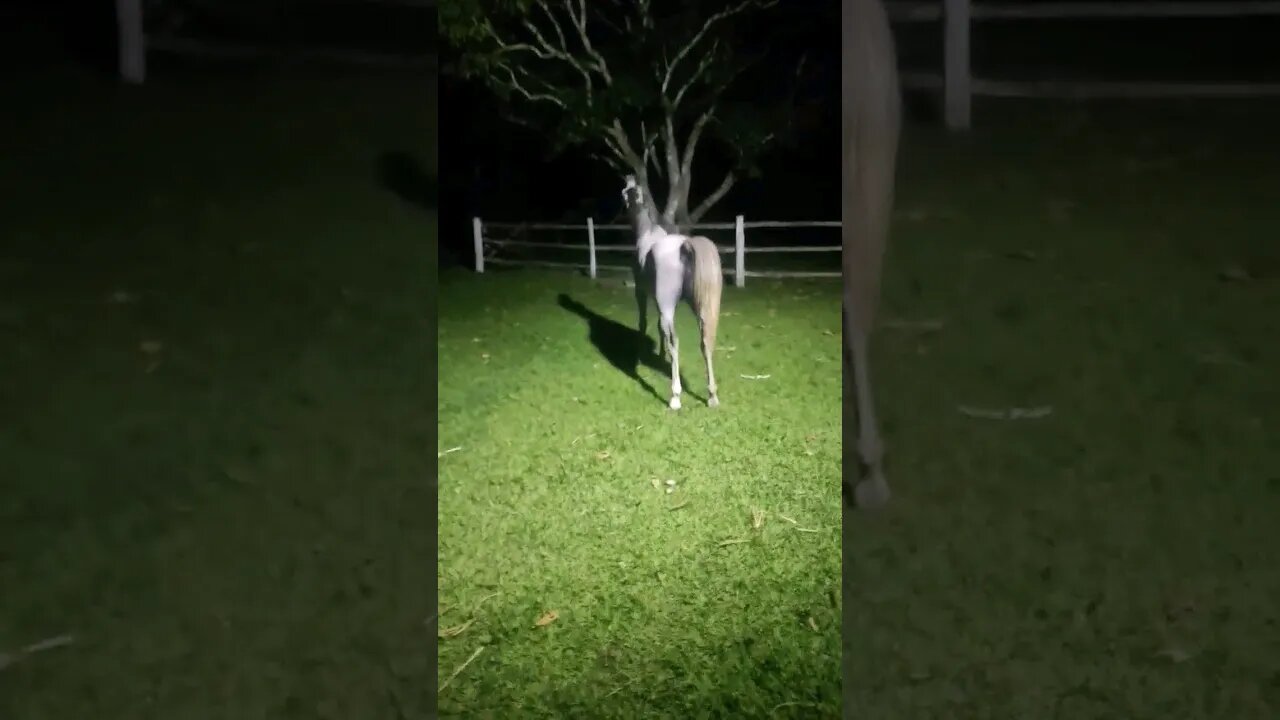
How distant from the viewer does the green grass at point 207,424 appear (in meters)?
1.38

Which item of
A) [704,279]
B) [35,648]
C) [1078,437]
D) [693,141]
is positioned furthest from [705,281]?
[35,648]

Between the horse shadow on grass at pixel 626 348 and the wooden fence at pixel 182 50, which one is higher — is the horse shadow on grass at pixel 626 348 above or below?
below

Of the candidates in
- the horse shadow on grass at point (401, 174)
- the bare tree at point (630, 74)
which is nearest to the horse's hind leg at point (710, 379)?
the bare tree at point (630, 74)

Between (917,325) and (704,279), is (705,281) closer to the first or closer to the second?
(704,279)

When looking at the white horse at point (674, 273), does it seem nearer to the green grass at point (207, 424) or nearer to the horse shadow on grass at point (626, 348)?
the horse shadow on grass at point (626, 348)

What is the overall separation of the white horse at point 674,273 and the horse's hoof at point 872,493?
0.65 meters

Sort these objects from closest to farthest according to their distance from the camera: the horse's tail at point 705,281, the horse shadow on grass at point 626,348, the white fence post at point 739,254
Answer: the horse's tail at point 705,281
the horse shadow on grass at point 626,348
the white fence post at point 739,254

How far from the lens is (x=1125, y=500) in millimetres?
1720

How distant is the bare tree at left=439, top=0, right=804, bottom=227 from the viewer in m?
3.17

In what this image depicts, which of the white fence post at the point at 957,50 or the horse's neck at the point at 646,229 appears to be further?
the white fence post at the point at 957,50

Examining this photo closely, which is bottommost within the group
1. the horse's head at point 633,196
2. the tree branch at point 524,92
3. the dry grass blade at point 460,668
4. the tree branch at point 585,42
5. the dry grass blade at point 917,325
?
the dry grass blade at point 460,668

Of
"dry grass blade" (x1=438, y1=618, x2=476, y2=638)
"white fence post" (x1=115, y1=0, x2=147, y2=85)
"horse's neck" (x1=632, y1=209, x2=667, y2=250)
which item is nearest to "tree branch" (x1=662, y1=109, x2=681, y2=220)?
"horse's neck" (x1=632, y1=209, x2=667, y2=250)

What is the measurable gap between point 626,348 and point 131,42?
296 centimetres

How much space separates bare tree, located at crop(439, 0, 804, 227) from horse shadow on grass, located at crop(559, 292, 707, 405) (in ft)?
1.45
